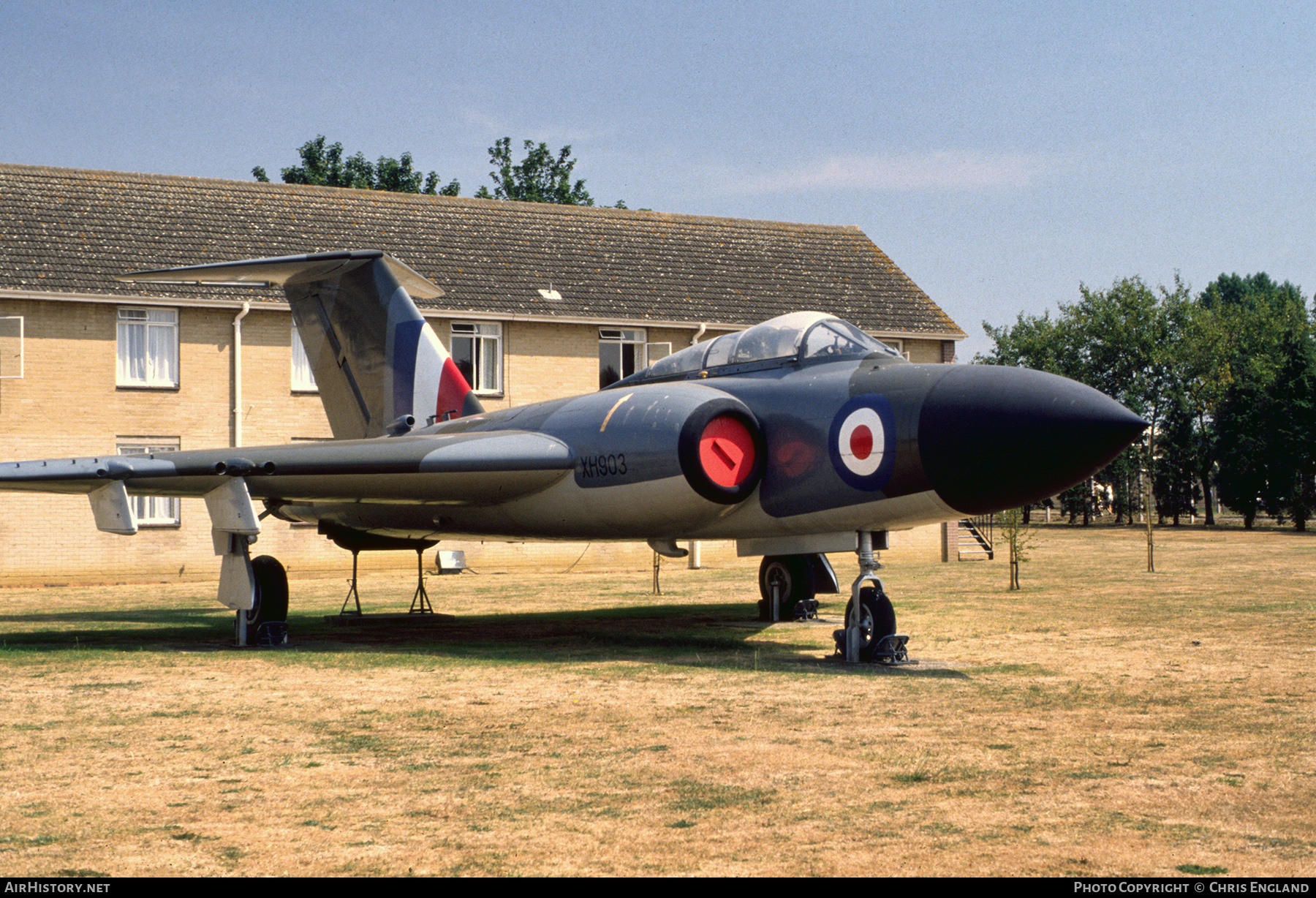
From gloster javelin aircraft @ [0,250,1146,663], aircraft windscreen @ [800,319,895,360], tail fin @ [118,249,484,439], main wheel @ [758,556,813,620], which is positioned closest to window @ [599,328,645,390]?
tail fin @ [118,249,484,439]

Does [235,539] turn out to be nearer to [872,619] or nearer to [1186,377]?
[872,619]

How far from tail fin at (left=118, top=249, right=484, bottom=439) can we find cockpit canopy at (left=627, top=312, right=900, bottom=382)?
4674mm

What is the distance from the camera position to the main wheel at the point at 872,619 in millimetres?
10930

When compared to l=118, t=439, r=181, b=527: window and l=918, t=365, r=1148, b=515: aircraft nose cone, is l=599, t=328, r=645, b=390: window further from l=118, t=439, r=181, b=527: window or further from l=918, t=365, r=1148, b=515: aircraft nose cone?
l=918, t=365, r=1148, b=515: aircraft nose cone

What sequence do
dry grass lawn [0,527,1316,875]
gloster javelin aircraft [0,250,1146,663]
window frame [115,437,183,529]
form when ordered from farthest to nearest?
window frame [115,437,183,529]
gloster javelin aircraft [0,250,1146,663]
dry grass lawn [0,527,1316,875]

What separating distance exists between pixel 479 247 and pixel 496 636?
1918 centimetres

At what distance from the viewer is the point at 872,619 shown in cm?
1097

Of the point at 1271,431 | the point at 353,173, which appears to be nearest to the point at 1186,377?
the point at 1271,431

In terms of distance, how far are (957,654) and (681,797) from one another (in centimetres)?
639

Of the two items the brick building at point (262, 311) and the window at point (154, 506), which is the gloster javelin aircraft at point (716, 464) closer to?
the brick building at point (262, 311)

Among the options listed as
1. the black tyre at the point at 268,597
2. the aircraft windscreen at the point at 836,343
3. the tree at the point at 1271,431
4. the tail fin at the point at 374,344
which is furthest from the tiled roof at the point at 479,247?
the tree at the point at 1271,431

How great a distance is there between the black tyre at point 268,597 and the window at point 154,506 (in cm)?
1484

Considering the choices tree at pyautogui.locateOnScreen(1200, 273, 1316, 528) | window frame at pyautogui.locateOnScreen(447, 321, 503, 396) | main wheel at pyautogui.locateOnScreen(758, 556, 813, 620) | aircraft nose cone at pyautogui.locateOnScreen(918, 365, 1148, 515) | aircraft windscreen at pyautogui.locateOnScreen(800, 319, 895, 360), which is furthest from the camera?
tree at pyautogui.locateOnScreen(1200, 273, 1316, 528)

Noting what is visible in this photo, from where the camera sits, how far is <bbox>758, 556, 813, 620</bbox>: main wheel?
1580 centimetres
